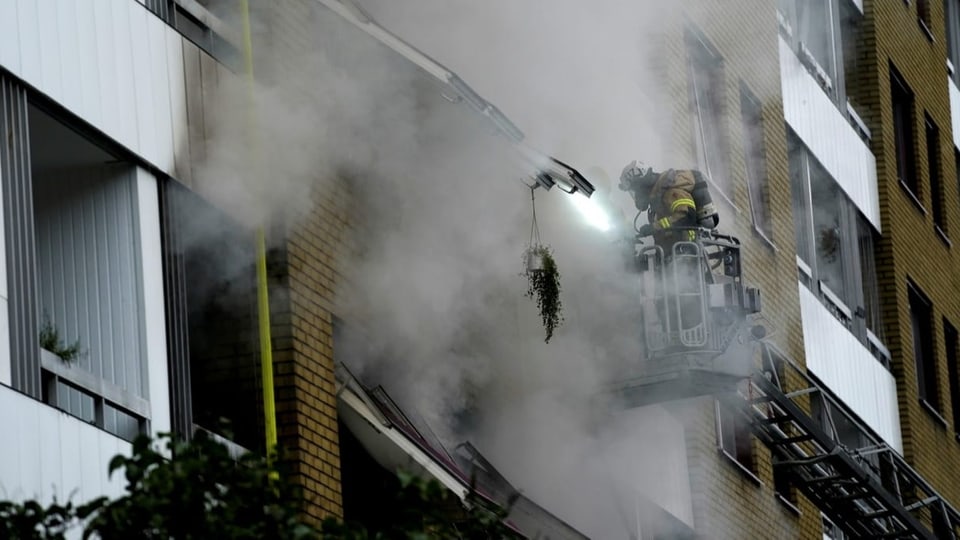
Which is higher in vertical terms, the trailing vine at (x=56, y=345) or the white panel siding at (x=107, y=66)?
the white panel siding at (x=107, y=66)

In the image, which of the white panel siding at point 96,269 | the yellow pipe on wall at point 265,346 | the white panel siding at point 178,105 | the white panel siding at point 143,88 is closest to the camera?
the white panel siding at point 96,269

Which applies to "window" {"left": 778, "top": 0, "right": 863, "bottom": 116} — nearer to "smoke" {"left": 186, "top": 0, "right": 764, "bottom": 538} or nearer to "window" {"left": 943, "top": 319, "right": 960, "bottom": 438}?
"window" {"left": 943, "top": 319, "right": 960, "bottom": 438}

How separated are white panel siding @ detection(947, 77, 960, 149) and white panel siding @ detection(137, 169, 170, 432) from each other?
17.5 meters

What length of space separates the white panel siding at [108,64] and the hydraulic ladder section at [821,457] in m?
6.19

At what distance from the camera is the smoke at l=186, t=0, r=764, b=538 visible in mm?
9953

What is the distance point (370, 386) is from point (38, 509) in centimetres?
617

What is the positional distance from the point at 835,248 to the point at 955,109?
20.0 feet

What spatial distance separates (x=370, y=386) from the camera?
11.1 metres

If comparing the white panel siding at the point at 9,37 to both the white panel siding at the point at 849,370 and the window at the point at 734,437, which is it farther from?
the white panel siding at the point at 849,370

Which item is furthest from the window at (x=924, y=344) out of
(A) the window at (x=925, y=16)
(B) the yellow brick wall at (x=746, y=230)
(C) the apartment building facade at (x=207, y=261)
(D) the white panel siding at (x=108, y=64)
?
(D) the white panel siding at (x=108, y=64)

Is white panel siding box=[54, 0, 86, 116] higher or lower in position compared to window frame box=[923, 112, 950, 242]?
lower

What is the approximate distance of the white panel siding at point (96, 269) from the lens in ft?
27.3

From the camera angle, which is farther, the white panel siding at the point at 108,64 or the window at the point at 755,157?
the window at the point at 755,157

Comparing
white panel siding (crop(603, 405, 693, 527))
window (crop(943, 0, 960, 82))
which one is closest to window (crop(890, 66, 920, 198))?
window (crop(943, 0, 960, 82))
